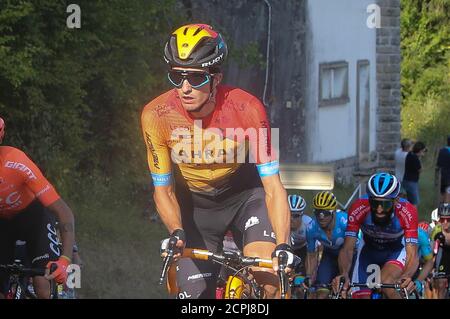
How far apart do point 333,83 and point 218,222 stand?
16501mm

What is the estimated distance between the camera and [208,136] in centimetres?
759

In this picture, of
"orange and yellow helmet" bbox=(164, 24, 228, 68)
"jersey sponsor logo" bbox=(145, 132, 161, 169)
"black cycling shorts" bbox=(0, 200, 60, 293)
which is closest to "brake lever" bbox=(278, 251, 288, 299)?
"jersey sponsor logo" bbox=(145, 132, 161, 169)

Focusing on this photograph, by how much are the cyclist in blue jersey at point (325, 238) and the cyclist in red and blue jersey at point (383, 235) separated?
3.07ft

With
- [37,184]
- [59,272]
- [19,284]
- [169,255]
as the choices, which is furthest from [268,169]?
[19,284]

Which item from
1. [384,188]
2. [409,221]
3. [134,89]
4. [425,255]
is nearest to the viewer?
[384,188]

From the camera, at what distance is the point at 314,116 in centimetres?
2300

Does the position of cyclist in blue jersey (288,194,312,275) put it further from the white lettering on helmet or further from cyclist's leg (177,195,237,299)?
the white lettering on helmet

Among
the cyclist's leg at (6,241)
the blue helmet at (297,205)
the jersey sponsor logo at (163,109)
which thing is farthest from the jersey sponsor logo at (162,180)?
the blue helmet at (297,205)

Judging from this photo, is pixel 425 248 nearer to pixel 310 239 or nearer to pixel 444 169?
pixel 310 239

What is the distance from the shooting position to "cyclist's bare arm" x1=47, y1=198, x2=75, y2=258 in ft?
25.5

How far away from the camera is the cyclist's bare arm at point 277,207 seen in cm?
715

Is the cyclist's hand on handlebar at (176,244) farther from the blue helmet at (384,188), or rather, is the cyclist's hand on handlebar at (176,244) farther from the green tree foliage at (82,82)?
the green tree foliage at (82,82)

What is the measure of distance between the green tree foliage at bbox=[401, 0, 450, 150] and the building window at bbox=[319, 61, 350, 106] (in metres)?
12.0

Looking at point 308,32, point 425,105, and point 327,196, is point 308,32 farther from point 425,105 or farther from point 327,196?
point 425,105
